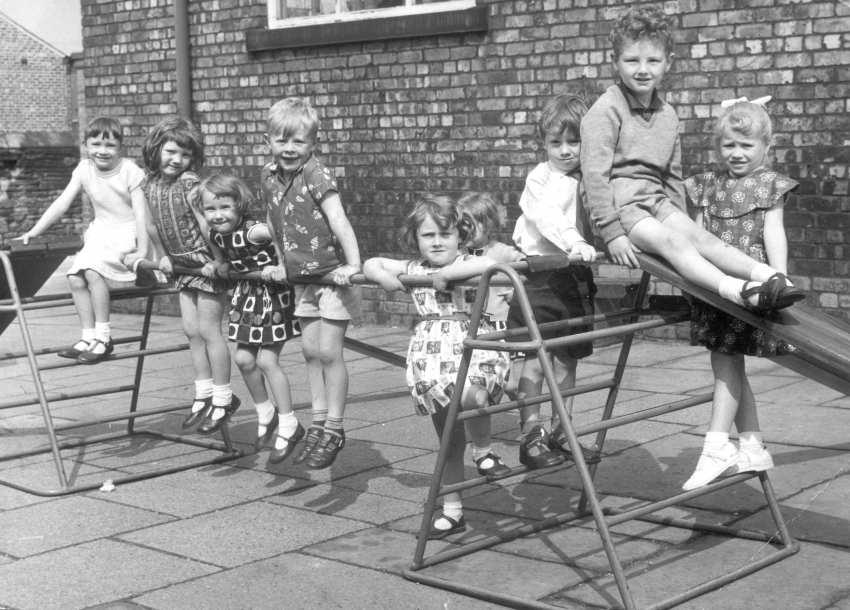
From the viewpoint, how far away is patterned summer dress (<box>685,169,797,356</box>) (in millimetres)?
4863

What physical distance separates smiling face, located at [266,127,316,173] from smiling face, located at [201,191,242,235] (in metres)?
0.41

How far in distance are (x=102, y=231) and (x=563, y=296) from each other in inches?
111

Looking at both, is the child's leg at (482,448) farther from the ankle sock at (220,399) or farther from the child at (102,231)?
the child at (102,231)

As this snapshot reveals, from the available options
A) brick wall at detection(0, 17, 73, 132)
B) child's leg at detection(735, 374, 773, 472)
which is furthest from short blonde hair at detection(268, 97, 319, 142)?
brick wall at detection(0, 17, 73, 132)

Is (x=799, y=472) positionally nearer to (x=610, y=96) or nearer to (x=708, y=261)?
(x=708, y=261)

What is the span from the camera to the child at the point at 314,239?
5688 mm

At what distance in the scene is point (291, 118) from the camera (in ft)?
18.6

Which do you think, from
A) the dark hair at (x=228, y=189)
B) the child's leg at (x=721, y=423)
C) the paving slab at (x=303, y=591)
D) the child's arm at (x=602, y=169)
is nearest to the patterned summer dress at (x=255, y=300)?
the dark hair at (x=228, y=189)

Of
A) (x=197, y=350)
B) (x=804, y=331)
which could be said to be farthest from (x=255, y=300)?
(x=804, y=331)

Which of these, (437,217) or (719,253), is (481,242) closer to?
(437,217)

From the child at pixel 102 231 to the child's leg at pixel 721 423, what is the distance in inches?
131

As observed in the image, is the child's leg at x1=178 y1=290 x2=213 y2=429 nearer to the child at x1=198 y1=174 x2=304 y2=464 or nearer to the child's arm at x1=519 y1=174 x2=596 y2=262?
the child at x1=198 y1=174 x2=304 y2=464

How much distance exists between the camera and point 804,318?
14.9 ft

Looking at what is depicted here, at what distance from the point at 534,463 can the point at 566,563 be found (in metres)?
0.40
